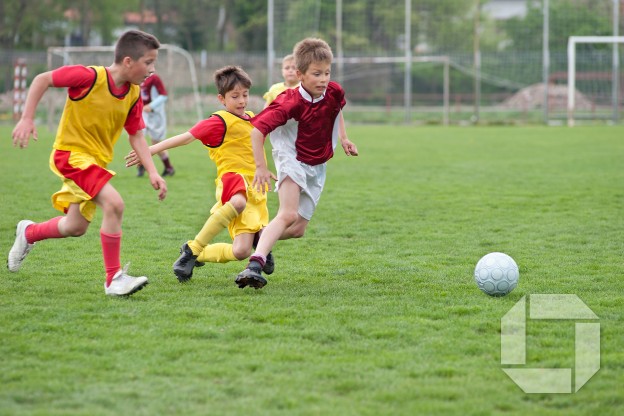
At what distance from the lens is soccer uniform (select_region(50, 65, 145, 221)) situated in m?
5.43

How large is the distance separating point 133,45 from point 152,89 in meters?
9.06

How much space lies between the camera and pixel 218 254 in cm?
620

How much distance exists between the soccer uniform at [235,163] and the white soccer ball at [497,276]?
Answer: 164 cm

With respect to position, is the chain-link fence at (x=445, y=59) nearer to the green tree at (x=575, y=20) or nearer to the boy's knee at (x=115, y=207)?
the green tree at (x=575, y=20)

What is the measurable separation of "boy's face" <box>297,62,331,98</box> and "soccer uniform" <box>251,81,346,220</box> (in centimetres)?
9

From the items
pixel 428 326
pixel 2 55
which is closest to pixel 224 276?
pixel 428 326

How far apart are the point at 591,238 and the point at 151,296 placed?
4.37 m

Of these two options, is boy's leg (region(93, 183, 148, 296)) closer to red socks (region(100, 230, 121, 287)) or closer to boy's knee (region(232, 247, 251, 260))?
red socks (region(100, 230, 121, 287))

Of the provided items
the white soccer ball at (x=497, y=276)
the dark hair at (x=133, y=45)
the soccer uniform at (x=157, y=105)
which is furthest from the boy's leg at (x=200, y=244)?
the soccer uniform at (x=157, y=105)

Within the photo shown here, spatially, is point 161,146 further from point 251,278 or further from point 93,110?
point 251,278

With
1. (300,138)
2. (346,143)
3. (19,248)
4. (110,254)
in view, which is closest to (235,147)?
(300,138)

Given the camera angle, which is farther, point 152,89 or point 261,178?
point 152,89

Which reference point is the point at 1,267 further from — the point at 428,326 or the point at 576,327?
the point at 576,327

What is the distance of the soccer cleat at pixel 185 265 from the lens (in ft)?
19.9
